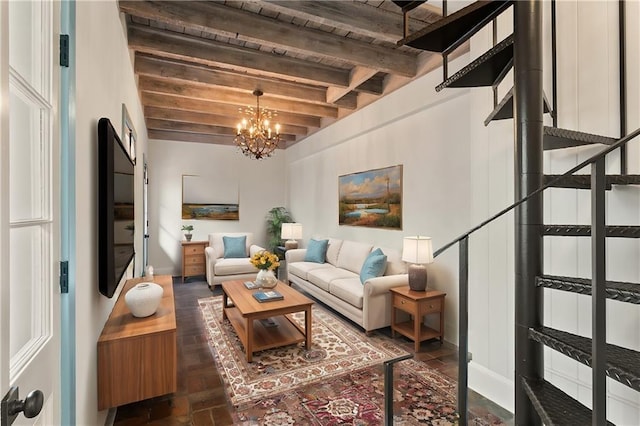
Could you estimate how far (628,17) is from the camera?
178 cm

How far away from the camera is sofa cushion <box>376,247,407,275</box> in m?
3.85

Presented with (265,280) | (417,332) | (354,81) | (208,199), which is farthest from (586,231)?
(208,199)

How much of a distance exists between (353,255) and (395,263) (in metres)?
0.86

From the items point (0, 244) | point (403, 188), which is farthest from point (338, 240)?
point (0, 244)

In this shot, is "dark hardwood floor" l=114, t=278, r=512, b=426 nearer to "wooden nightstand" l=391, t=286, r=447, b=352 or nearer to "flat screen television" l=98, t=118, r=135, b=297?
"wooden nightstand" l=391, t=286, r=447, b=352

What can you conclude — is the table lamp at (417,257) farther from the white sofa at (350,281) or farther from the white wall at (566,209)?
the white wall at (566,209)

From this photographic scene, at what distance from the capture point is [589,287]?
1.41m

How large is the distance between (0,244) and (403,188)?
152 inches

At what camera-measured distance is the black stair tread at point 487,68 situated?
181cm

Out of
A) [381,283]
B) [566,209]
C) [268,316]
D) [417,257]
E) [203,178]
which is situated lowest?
[268,316]

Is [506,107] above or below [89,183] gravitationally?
above

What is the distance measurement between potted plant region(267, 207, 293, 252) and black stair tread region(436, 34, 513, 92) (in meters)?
5.43

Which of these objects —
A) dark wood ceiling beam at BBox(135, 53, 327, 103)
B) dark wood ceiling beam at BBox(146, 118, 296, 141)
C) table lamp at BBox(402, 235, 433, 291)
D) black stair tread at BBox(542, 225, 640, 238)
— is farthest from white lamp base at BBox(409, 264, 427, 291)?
dark wood ceiling beam at BBox(146, 118, 296, 141)

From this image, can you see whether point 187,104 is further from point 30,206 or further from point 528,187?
point 528,187
